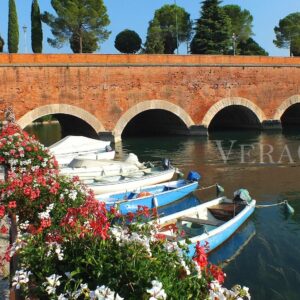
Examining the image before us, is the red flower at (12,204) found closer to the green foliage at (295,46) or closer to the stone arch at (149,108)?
the stone arch at (149,108)

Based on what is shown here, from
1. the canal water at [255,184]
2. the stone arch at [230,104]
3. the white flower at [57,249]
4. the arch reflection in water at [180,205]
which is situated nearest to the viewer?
the white flower at [57,249]

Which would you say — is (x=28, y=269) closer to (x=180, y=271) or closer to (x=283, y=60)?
(x=180, y=271)

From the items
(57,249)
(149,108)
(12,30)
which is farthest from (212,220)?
(12,30)

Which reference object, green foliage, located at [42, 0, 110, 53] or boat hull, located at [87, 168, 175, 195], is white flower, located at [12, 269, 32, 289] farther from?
green foliage, located at [42, 0, 110, 53]

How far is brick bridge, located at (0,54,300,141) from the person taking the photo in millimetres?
20766

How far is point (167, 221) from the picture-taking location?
940 centimetres

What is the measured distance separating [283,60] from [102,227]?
26651mm

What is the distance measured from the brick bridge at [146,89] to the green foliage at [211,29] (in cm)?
727

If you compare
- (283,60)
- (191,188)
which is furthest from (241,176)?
(283,60)

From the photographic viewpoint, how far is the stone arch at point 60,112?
807 inches

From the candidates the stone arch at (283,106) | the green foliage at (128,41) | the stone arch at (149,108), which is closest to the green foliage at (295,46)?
the stone arch at (283,106)

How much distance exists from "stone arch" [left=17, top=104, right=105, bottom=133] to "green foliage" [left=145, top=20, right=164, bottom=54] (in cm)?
2103

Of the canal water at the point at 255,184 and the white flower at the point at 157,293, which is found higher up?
the white flower at the point at 157,293

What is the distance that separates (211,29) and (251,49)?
10.6 meters
